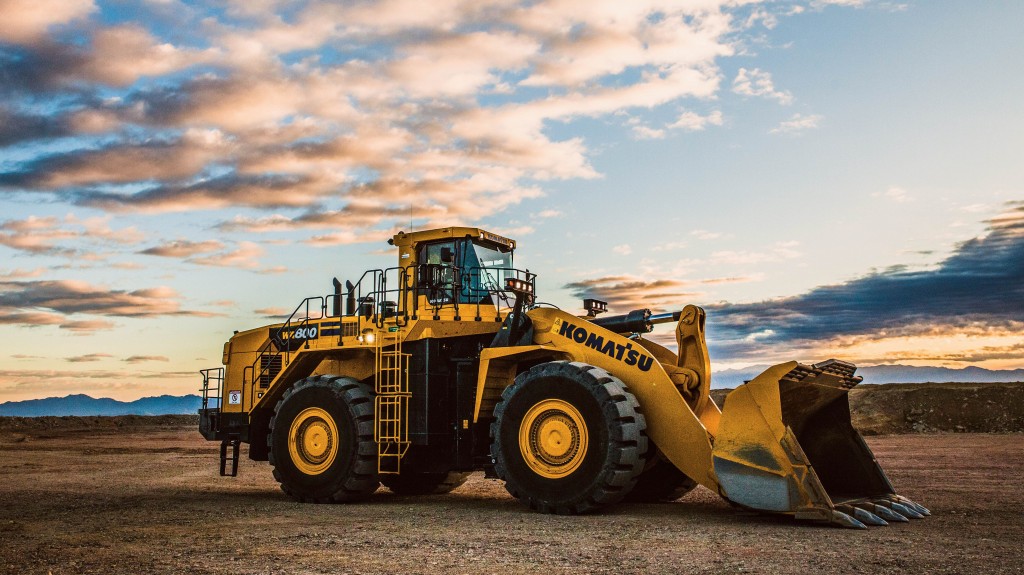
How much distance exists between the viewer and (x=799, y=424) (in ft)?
40.5

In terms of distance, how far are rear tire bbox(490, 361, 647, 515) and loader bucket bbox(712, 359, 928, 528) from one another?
44.7 inches

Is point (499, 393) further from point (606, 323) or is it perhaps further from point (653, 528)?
point (653, 528)

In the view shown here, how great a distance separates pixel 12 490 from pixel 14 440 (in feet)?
101

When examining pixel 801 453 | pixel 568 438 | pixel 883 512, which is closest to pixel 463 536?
pixel 568 438

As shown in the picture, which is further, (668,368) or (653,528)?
(668,368)

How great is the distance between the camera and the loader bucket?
10.6 meters

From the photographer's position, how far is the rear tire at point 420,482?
16.0m

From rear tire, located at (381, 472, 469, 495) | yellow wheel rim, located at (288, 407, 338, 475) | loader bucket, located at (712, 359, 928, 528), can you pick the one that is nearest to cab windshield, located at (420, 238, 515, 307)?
yellow wheel rim, located at (288, 407, 338, 475)

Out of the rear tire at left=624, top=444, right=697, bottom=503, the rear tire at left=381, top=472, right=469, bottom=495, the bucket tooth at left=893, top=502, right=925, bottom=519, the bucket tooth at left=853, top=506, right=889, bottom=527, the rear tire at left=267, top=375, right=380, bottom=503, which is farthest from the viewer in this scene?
the rear tire at left=381, top=472, right=469, bottom=495

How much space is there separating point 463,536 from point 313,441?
16.2 ft

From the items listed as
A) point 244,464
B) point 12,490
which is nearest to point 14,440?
point 244,464

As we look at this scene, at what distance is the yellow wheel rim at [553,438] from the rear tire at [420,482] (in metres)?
4.17

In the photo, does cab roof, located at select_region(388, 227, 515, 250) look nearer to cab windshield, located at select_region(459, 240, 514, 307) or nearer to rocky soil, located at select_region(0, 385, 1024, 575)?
cab windshield, located at select_region(459, 240, 514, 307)

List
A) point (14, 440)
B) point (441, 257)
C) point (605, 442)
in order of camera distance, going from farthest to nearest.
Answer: point (14, 440) → point (441, 257) → point (605, 442)
